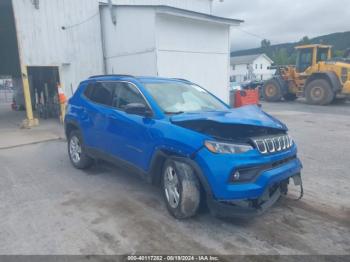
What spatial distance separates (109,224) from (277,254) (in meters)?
1.91

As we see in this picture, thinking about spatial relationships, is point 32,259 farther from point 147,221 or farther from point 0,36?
point 0,36

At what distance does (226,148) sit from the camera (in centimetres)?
328

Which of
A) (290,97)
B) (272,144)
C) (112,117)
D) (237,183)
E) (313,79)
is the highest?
(313,79)

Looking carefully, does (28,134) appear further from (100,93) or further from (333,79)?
(333,79)

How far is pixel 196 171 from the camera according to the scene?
11.2 feet

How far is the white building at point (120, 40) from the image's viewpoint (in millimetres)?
10414

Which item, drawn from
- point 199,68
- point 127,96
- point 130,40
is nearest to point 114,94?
point 127,96

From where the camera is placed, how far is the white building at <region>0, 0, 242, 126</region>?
10.4m

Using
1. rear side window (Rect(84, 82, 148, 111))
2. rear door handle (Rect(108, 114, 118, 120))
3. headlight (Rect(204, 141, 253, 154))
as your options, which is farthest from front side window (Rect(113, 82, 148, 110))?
headlight (Rect(204, 141, 253, 154))

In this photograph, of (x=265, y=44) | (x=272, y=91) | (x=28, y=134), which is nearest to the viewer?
(x=28, y=134)

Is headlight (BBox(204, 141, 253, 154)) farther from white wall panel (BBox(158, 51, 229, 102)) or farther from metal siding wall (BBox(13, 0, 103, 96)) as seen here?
metal siding wall (BBox(13, 0, 103, 96))

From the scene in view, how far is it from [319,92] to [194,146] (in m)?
14.6

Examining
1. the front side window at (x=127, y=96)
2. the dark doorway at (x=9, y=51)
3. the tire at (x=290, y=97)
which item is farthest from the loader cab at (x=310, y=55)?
the dark doorway at (x=9, y=51)

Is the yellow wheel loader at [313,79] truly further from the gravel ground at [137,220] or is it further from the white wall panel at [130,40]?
the gravel ground at [137,220]
